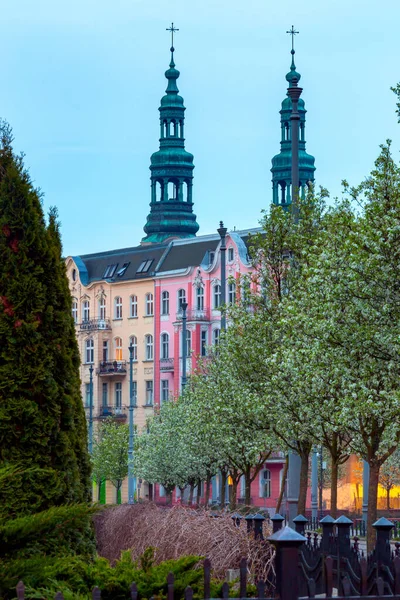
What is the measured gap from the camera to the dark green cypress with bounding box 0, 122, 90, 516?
12.1 metres

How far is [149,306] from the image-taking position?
94812 millimetres

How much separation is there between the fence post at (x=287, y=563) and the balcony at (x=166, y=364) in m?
83.2

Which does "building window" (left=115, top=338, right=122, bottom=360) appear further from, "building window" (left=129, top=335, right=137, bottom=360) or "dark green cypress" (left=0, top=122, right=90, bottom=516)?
"dark green cypress" (left=0, top=122, right=90, bottom=516)

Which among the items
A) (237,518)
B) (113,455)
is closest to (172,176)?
(113,455)

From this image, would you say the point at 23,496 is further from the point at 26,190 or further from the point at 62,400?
the point at 26,190

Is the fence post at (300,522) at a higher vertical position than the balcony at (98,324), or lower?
lower

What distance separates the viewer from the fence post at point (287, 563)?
7.66 metres

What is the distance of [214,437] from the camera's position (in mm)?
42562

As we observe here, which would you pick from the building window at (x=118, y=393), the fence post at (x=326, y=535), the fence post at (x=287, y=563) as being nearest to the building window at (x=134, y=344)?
the building window at (x=118, y=393)

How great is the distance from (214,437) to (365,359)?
19411 mm

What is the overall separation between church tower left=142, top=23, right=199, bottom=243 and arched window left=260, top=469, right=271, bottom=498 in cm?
2605

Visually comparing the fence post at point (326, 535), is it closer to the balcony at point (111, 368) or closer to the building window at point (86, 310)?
the balcony at point (111, 368)

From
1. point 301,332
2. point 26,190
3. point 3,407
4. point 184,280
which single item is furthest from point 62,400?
point 184,280

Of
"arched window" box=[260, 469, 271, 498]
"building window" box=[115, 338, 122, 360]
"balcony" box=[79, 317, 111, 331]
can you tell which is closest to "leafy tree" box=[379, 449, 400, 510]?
A: "arched window" box=[260, 469, 271, 498]
